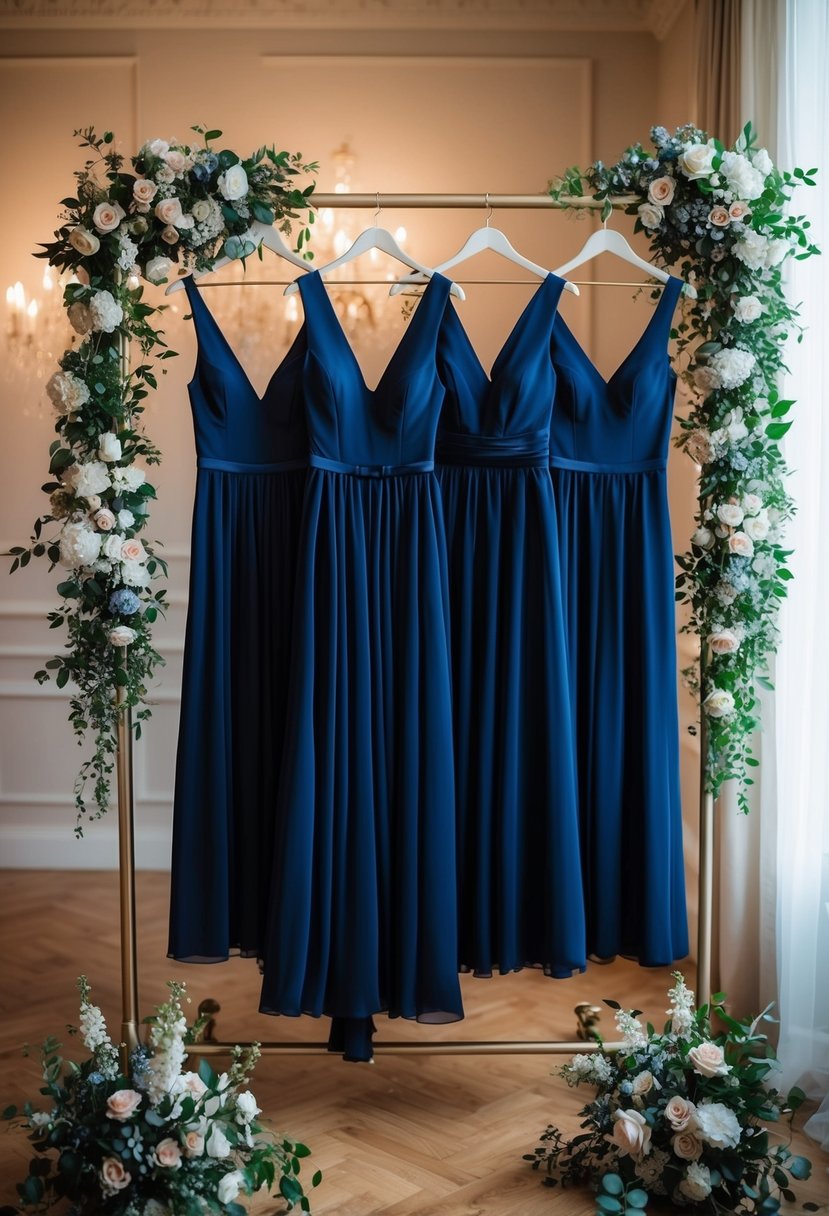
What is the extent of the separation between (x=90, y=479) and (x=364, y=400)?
0.60 m

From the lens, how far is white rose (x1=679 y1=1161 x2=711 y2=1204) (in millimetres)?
2232

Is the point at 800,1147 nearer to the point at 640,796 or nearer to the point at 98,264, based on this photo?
the point at 640,796

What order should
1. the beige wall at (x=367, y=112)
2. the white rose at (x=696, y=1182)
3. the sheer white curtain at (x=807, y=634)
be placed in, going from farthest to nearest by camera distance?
1. the beige wall at (x=367, y=112)
2. the sheer white curtain at (x=807, y=634)
3. the white rose at (x=696, y=1182)

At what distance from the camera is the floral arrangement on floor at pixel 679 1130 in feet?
7.43

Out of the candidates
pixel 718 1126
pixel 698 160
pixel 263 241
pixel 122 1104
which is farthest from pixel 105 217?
pixel 718 1126

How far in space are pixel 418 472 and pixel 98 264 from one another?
2.66ft

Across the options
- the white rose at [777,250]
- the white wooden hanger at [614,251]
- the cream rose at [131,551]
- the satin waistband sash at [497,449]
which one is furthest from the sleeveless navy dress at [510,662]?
the cream rose at [131,551]

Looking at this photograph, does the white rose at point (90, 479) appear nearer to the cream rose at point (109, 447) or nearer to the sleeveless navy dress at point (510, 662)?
the cream rose at point (109, 447)

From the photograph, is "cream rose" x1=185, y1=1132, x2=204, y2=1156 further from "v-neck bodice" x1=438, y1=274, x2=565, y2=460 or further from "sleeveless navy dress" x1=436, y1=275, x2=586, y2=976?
"v-neck bodice" x1=438, y1=274, x2=565, y2=460

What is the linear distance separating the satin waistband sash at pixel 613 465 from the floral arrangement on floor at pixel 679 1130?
1.08 metres

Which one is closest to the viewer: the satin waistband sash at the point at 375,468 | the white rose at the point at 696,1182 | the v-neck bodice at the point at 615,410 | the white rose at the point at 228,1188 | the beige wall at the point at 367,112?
the white rose at the point at 228,1188

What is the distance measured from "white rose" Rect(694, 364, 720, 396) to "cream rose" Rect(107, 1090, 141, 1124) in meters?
1.86

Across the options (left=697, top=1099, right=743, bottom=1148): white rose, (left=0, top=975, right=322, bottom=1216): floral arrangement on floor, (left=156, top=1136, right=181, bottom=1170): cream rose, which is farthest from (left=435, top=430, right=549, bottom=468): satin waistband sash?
(left=156, top=1136, right=181, bottom=1170): cream rose

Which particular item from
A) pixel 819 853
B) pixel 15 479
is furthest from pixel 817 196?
pixel 15 479
